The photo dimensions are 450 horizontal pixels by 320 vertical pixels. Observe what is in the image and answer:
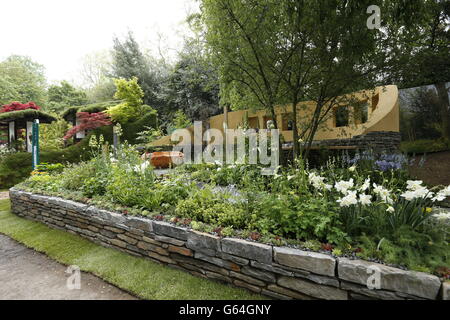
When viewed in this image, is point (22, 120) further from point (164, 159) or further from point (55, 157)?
point (164, 159)

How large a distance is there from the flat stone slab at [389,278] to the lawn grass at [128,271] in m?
0.77

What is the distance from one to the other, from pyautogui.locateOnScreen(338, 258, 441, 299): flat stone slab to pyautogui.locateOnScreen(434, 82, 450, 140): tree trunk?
7.25 metres

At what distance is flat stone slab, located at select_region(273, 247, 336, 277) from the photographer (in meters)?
1.69

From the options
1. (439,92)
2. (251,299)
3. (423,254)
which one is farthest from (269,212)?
(439,92)

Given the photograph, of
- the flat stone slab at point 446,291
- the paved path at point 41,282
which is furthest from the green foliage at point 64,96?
the flat stone slab at point 446,291

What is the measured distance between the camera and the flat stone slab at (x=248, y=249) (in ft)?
6.29

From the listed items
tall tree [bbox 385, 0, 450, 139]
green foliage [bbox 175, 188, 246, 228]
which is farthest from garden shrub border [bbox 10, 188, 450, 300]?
tall tree [bbox 385, 0, 450, 139]

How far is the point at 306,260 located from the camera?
5.77 feet

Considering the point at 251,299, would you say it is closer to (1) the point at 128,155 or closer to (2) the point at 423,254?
(2) the point at 423,254

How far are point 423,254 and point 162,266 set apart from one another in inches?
90.4

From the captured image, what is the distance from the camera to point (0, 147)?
9.75 metres

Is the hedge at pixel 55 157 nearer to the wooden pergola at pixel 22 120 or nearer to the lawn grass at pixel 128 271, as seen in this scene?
the wooden pergola at pixel 22 120

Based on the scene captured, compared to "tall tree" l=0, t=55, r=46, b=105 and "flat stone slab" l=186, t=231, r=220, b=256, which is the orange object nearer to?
"flat stone slab" l=186, t=231, r=220, b=256
